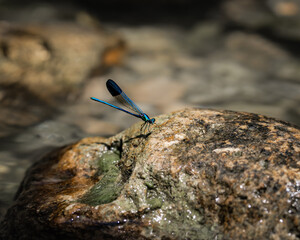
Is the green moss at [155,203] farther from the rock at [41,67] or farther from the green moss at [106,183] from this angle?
the rock at [41,67]

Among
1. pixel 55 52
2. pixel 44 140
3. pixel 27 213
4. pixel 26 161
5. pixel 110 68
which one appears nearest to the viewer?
pixel 27 213

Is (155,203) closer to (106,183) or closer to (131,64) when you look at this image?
(106,183)

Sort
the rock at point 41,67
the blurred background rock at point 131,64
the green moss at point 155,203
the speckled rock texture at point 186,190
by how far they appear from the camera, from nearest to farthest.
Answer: the speckled rock texture at point 186,190, the green moss at point 155,203, the blurred background rock at point 131,64, the rock at point 41,67

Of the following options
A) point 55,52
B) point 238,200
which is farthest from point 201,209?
point 55,52

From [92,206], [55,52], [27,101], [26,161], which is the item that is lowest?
[92,206]

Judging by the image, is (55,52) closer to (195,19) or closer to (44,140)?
(44,140)

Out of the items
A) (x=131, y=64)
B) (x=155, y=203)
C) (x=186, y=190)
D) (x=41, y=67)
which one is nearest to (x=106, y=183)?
(x=155, y=203)

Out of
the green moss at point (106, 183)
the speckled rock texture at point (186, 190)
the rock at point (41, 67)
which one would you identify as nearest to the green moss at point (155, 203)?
the speckled rock texture at point (186, 190)

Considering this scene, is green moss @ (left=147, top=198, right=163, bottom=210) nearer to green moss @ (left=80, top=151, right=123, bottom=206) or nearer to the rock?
green moss @ (left=80, top=151, right=123, bottom=206)
